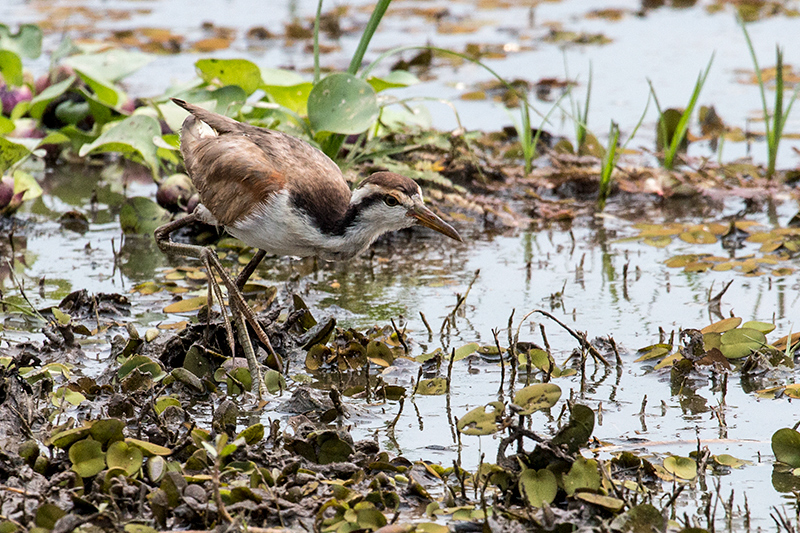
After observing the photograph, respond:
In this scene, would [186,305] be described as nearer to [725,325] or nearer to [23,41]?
[725,325]

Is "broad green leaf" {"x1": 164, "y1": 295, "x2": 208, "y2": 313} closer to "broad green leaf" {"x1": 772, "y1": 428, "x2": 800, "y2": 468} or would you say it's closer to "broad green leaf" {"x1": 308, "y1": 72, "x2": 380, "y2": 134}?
"broad green leaf" {"x1": 308, "y1": 72, "x2": 380, "y2": 134}

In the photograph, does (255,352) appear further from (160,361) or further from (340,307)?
(340,307)

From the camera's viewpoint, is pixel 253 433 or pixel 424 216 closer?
pixel 253 433

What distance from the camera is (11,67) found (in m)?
7.77

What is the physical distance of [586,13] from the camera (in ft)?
43.4

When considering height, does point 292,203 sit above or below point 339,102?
below

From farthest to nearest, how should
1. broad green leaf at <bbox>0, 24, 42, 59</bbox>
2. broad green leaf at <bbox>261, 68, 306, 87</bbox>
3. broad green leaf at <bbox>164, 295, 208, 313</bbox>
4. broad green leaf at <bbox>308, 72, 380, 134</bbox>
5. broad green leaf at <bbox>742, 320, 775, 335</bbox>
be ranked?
broad green leaf at <bbox>0, 24, 42, 59</bbox> < broad green leaf at <bbox>261, 68, 306, 87</bbox> < broad green leaf at <bbox>308, 72, 380, 134</bbox> < broad green leaf at <bbox>164, 295, 208, 313</bbox> < broad green leaf at <bbox>742, 320, 775, 335</bbox>

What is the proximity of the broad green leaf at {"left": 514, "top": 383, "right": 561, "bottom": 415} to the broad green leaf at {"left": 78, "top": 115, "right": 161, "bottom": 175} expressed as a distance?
3749 mm

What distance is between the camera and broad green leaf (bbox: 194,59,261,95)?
6.75 metres

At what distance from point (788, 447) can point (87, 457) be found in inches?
96.3

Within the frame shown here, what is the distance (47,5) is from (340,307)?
10010 mm

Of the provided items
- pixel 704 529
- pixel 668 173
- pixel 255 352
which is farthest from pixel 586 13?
pixel 704 529

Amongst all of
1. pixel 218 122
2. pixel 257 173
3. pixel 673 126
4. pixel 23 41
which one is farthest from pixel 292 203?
pixel 23 41

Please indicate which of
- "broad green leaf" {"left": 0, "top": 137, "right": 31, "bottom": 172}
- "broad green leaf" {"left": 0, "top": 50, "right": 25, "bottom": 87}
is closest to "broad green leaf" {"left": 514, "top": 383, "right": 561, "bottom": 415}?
"broad green leaf" {"left": 0, "top": 137, "right": 31, "bottom": 172}
